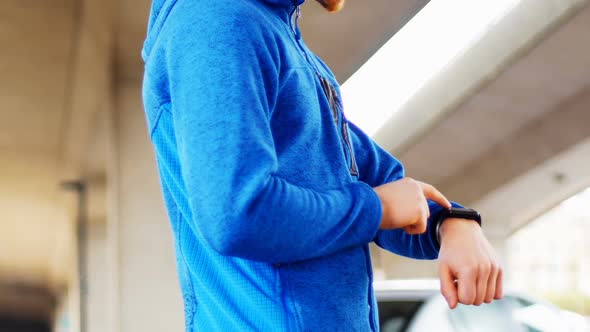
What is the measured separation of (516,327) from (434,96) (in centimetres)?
788

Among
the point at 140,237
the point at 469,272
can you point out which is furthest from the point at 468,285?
the point at 140,237

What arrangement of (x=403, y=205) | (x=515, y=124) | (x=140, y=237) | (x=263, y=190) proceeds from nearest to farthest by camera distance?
(x=263, y=190) < (x=403, y=205) < (x=140, y=237) < (x=515, y=124)

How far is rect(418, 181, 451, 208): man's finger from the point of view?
1.12m

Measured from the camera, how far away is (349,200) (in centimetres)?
98

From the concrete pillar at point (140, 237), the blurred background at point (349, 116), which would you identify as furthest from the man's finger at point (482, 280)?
the concrete pillar at point (140, 237)

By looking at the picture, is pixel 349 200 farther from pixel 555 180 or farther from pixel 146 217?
pixel 555 180

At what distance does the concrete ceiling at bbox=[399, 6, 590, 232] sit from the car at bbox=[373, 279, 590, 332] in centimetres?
651

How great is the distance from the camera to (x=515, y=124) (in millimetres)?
15273

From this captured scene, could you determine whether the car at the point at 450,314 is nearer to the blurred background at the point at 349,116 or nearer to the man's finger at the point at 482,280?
the blurred background at the point at 349,116

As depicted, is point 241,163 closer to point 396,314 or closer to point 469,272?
point 469,272

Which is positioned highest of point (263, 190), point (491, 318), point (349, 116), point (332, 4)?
point (332, 4)

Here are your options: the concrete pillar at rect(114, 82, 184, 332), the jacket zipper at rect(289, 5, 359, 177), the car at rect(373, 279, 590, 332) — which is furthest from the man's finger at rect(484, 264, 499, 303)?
the concrete pillar at rect(114, 82, 184, 332)

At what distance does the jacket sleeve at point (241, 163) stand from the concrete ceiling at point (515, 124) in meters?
11.1

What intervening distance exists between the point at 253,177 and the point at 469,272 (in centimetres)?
33
